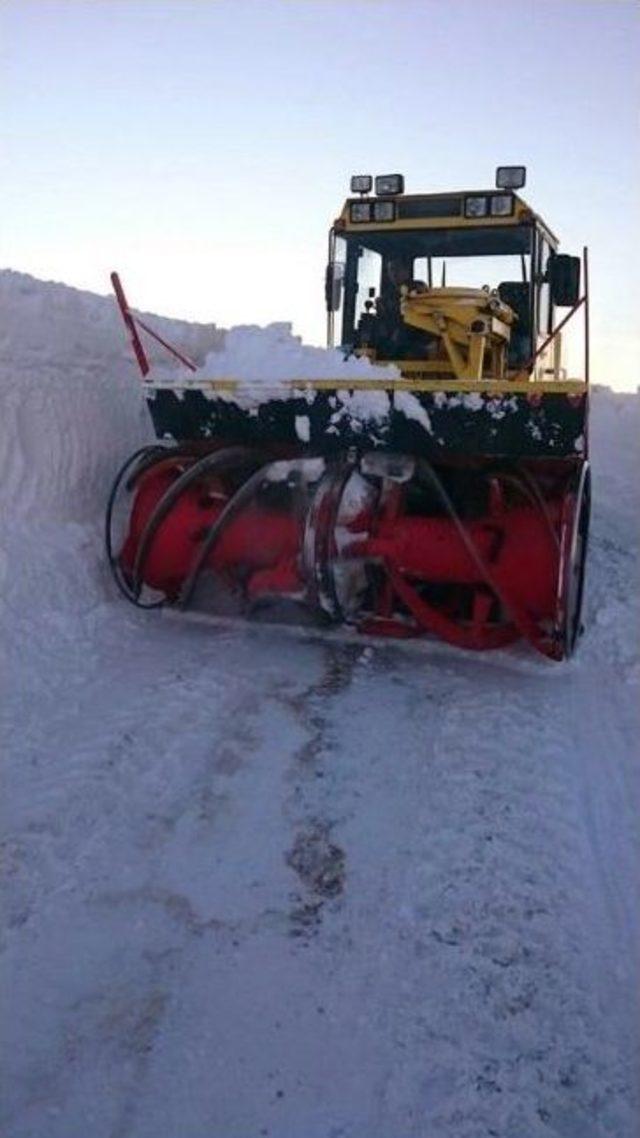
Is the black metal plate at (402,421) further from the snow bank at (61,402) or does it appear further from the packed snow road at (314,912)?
the packed snow road at (314,912)

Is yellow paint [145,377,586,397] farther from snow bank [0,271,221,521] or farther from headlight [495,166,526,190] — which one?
headlight [495,166,526,190]

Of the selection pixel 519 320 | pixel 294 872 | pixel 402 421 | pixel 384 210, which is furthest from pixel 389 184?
pixel 294 872

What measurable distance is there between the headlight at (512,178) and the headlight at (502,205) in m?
0.08

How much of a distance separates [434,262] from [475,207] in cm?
46

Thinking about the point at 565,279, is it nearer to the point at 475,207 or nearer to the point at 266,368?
the point at 475,207

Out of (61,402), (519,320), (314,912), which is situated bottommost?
(314,912)

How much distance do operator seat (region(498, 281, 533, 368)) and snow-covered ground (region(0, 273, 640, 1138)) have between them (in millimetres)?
2176

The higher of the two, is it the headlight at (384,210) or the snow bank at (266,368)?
the headlight at (384,210)

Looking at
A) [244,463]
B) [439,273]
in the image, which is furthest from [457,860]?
[439,273]

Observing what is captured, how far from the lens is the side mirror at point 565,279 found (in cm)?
637

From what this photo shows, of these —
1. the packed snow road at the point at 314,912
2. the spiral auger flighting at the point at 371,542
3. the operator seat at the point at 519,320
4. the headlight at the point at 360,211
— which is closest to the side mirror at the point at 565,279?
the operator seat at the point at 519,320

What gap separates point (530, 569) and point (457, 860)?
2.16 meters

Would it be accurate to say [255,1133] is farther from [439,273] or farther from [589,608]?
[439,273]

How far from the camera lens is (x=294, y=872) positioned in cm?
332
